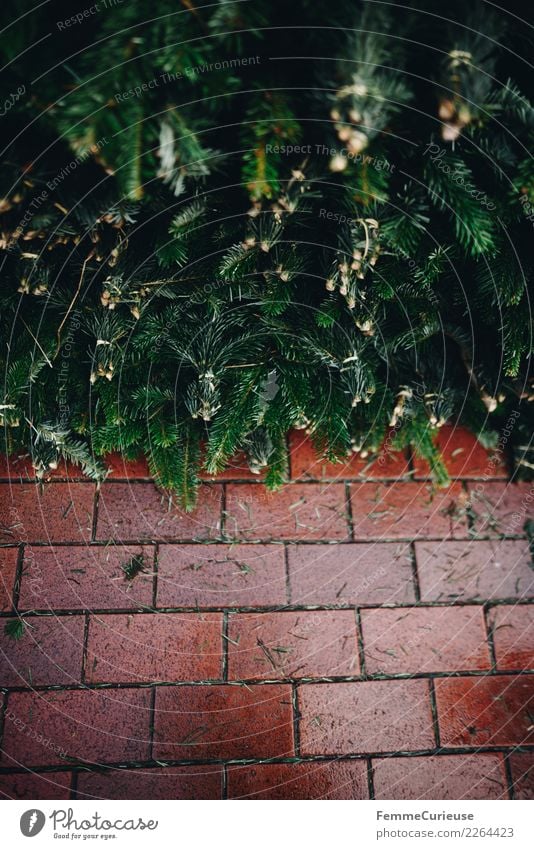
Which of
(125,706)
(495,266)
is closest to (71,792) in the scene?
(125,706)

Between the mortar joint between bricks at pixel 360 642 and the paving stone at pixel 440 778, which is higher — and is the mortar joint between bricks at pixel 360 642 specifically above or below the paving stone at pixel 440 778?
above

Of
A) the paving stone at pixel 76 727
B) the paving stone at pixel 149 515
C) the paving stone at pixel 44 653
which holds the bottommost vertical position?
the paving stone at pixel 76 727

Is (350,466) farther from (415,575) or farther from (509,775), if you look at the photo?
(509,775)

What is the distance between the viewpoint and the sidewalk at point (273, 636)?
1.02 metres

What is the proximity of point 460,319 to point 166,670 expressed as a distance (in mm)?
920

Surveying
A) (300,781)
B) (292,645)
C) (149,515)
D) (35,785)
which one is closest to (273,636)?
(292,645)

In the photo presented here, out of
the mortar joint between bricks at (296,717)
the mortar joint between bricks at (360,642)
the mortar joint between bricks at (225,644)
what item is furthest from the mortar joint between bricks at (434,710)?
the mortar joint between bricks at (225,644)

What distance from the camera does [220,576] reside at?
3.72 ft

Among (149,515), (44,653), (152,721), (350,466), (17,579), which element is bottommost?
(152,721)

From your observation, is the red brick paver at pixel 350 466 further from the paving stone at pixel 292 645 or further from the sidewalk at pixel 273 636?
the paving stone at pixel 292 645

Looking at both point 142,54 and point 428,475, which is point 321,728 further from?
point 142,54

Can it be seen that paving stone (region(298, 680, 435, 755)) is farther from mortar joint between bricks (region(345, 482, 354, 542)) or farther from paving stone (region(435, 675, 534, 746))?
mortar joint between bricks (region(345, 482, 354, 542))

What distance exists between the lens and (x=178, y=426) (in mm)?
1099

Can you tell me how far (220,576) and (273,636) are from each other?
17cm
